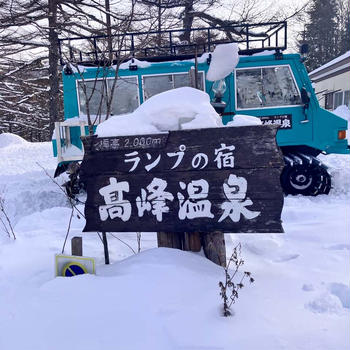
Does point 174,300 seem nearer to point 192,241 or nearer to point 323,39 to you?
point 192,241

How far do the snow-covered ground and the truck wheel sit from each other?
2658mm

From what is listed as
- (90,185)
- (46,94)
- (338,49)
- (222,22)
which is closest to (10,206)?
(90,185)

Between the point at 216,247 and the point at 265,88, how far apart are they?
455 cm

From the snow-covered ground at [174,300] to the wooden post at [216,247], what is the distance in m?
0.08

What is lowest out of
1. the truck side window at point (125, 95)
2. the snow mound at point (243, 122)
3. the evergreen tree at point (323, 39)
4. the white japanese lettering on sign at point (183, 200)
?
the white japanese lettering on sign at point (183, 200)

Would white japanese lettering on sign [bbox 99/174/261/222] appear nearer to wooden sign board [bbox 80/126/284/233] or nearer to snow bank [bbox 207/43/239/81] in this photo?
wooden sign board [bbox 80/126/284/233]

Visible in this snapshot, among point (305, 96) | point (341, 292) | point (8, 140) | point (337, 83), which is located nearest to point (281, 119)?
point (305, 96)

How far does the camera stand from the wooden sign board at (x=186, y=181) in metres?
2.40

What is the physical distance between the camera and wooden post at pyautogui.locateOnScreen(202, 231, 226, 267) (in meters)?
2.71

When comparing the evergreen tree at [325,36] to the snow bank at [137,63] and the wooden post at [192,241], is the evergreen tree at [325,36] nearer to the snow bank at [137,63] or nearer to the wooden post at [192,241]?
the snow bank at [137,63]

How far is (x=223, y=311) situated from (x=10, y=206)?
5795 mm

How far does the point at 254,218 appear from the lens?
241 cm

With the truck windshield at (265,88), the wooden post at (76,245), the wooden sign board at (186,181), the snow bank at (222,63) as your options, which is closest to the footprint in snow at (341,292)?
the wooden sign board at (186,181)

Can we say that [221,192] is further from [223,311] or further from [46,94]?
[46,94]
